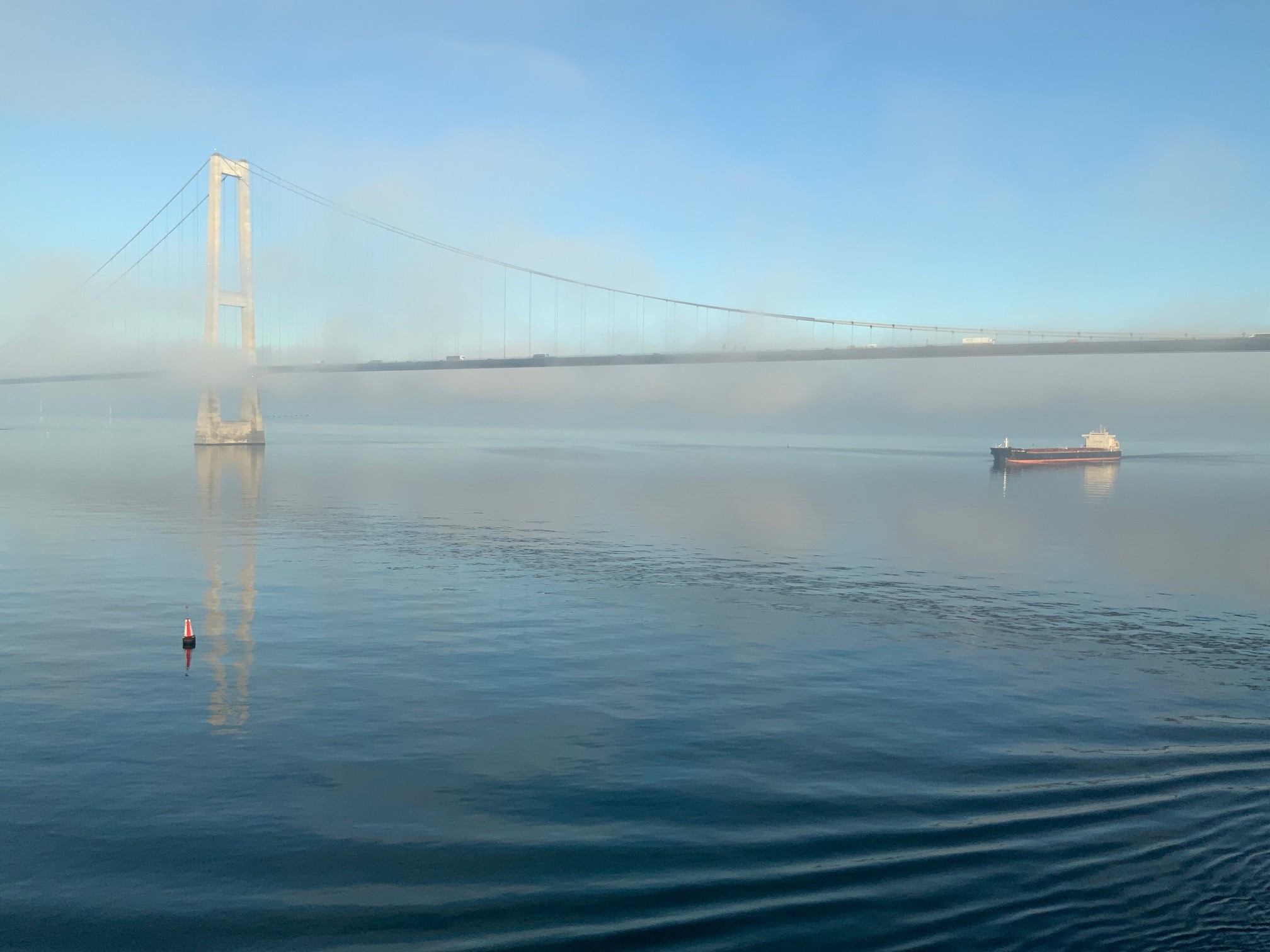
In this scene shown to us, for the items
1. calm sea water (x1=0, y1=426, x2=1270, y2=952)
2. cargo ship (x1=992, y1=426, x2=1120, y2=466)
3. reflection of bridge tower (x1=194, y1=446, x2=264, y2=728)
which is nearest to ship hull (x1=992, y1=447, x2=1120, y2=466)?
cargo ship (x1=992, y1=426, x2=1120, y2=466)

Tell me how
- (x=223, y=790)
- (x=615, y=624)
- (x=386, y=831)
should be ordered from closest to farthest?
1. (x=386, y=831)
2. (x=223, y=790)
3. (x=615, y=624)

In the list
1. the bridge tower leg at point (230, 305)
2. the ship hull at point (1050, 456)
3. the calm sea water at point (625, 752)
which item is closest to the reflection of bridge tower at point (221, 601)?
the calm sea water at point (625, 752)

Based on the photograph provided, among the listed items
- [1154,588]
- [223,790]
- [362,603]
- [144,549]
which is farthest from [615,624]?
[144,549]

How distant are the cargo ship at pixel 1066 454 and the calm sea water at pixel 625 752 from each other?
317ft

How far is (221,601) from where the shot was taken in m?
27.9

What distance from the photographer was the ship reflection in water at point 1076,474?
90750 mm

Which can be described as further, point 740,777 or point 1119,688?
point 1119,688

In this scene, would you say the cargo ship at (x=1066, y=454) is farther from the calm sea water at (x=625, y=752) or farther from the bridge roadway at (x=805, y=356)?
the calm sea water at (x=625, y=752)

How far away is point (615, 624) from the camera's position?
2570cm

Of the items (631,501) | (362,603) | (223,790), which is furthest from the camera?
(631,501)

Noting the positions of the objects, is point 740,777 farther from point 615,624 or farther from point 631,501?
point 631,501

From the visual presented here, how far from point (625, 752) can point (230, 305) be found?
11851 cm

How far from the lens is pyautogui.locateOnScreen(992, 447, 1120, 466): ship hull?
132125mm

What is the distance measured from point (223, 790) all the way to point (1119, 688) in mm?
17107
